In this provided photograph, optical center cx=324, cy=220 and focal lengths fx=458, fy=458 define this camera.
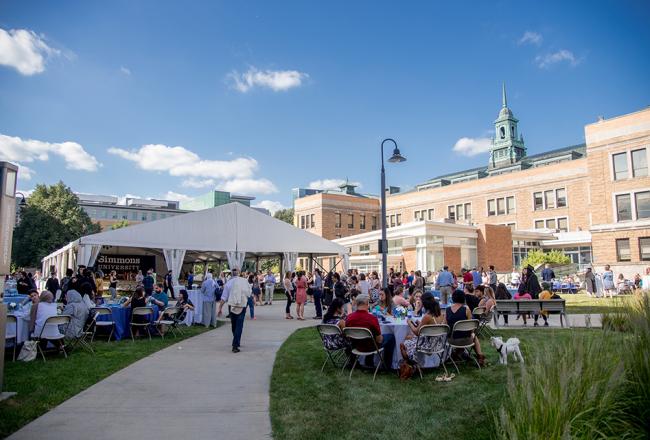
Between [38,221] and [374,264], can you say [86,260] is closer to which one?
[374,264]

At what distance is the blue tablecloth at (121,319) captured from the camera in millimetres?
11539

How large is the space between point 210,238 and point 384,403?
18389mm

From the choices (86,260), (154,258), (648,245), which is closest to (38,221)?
(154,258)

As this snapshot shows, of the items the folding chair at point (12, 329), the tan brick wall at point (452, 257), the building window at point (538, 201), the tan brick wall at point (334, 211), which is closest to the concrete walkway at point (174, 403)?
the folding chair at point (12, 329)

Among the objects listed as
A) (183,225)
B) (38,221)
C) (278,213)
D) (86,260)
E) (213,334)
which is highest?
(278,213)

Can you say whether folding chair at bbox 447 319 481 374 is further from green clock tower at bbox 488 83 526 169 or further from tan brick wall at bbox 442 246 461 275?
green clock tower at bbox 488 83 526 169

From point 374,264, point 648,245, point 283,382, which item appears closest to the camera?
point 283,382

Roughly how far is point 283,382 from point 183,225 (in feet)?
55.0

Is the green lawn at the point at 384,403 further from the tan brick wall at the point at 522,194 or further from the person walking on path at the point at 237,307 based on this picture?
the tan brick wall at the point at 522,194

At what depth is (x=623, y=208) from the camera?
1394 inches

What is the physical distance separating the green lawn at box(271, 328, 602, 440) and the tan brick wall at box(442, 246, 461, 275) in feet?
105

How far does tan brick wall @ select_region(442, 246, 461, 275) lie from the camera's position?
3962 cm

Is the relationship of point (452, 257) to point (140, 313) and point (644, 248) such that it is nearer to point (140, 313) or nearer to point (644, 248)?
point (644, 248)

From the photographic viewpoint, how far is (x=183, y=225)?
22641 mm
